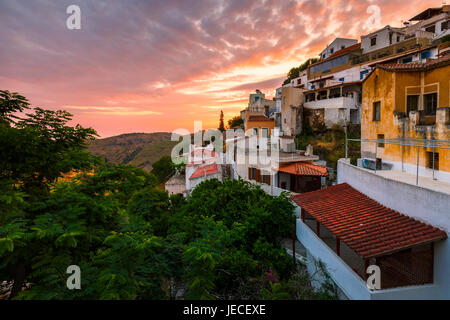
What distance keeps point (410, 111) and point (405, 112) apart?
1.63 ft

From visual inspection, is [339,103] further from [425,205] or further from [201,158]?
[425,205]

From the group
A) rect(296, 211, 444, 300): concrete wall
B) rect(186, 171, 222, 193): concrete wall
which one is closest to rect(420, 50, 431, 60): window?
rect(186, 171, 222, 193): concrete wall

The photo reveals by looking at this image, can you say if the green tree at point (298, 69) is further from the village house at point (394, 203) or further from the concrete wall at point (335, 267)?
the concrete wall at point (335, 267)

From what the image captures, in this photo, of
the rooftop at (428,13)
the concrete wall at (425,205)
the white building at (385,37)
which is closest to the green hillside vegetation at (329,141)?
the white building at (385,37)

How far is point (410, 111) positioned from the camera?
11.4 m

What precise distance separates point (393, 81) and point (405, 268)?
1007 cm

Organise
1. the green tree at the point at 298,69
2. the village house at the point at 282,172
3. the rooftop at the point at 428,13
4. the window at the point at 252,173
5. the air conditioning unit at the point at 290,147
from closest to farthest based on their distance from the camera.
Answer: the village house at the point at 282,172, the window at the point at 252,173, the air conditioning unit at the point at 290,147, the rooftop at the point at 428,13, the green tree at the point at 298,69

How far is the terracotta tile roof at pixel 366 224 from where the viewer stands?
577 centimetres

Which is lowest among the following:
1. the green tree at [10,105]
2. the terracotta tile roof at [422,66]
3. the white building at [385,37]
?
the green tree at [10,105]

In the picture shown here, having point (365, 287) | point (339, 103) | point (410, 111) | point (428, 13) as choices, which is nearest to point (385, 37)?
point (339, 103)

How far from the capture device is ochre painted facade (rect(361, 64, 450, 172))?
9748 millimetres

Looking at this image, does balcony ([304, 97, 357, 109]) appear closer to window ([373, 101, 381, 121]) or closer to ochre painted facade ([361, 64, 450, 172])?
ochre painted facade ([361, 64, 450, 172])
